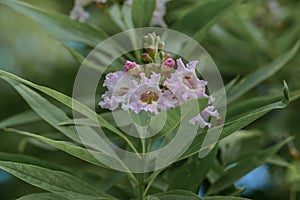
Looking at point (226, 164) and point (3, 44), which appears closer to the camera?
point (226, 164)

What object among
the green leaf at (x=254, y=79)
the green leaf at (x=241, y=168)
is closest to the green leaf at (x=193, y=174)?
the green leaf at (x=241, y=168)

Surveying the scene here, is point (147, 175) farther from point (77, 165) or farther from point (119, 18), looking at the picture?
point (77, 165)

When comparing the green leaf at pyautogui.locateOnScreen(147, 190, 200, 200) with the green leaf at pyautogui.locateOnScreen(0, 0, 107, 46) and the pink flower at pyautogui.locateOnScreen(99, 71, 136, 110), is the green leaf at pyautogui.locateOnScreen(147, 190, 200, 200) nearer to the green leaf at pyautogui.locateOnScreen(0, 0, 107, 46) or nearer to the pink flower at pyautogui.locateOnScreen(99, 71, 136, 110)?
the pink flower at pyautogui.locateOnScreen(99, 71, 136, 110)

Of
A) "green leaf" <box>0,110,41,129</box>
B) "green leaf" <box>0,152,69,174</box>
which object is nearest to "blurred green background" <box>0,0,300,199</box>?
"green leaf" <box>0,110,41,129</box>

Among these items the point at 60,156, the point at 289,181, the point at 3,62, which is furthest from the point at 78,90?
the point at 3,62

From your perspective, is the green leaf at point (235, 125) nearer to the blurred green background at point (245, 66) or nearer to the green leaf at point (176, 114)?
the green leaf at point (176, 114)

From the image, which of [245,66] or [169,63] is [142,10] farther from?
[245,66]
